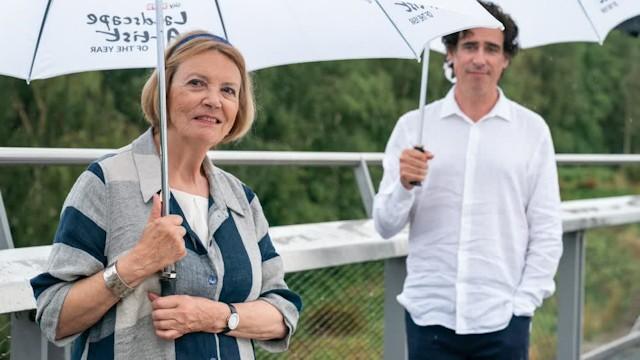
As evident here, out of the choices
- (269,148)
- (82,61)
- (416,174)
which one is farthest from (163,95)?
(269,148)

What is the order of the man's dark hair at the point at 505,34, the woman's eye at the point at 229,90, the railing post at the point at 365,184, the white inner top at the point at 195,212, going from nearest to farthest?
the white inner top at the point at 195,212, the woman's eye at the point at 229,90, the man's dark hair at the point at 505,34, the railing post at the point at 365,184

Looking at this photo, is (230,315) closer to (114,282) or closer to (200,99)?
(114,282)

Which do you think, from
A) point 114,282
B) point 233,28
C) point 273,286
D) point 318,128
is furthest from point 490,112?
point 318,128

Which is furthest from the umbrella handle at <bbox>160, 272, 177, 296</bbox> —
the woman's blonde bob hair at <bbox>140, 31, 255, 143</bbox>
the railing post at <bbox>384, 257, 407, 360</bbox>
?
the railing post at <bbox>384, 257, 407, 360</bbox>

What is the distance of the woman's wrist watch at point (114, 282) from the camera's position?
2.44 metres

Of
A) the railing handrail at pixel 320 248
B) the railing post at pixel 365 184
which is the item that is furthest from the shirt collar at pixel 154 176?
the railing post at pixel 365 184

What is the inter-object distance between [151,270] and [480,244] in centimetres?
172

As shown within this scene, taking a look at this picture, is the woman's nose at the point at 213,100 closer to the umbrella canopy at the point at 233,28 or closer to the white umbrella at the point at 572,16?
the umbrella canopy at the point at 233,28

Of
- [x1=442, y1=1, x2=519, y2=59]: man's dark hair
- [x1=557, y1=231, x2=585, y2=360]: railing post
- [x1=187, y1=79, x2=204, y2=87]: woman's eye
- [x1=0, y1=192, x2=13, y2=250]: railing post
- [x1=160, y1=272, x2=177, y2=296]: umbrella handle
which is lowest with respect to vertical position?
[x1=557, y1=231, x2=585, y2=360]: railing post

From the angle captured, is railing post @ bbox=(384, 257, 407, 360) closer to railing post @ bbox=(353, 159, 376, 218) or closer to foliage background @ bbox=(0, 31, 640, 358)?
railing post @ bbox=(353, 159, 376, 218)

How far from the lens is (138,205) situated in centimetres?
255

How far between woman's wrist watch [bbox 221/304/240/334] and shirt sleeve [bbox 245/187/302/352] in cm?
17

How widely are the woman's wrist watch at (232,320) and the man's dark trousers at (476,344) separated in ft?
4.62

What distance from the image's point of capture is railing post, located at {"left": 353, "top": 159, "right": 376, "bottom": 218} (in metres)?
5.14
